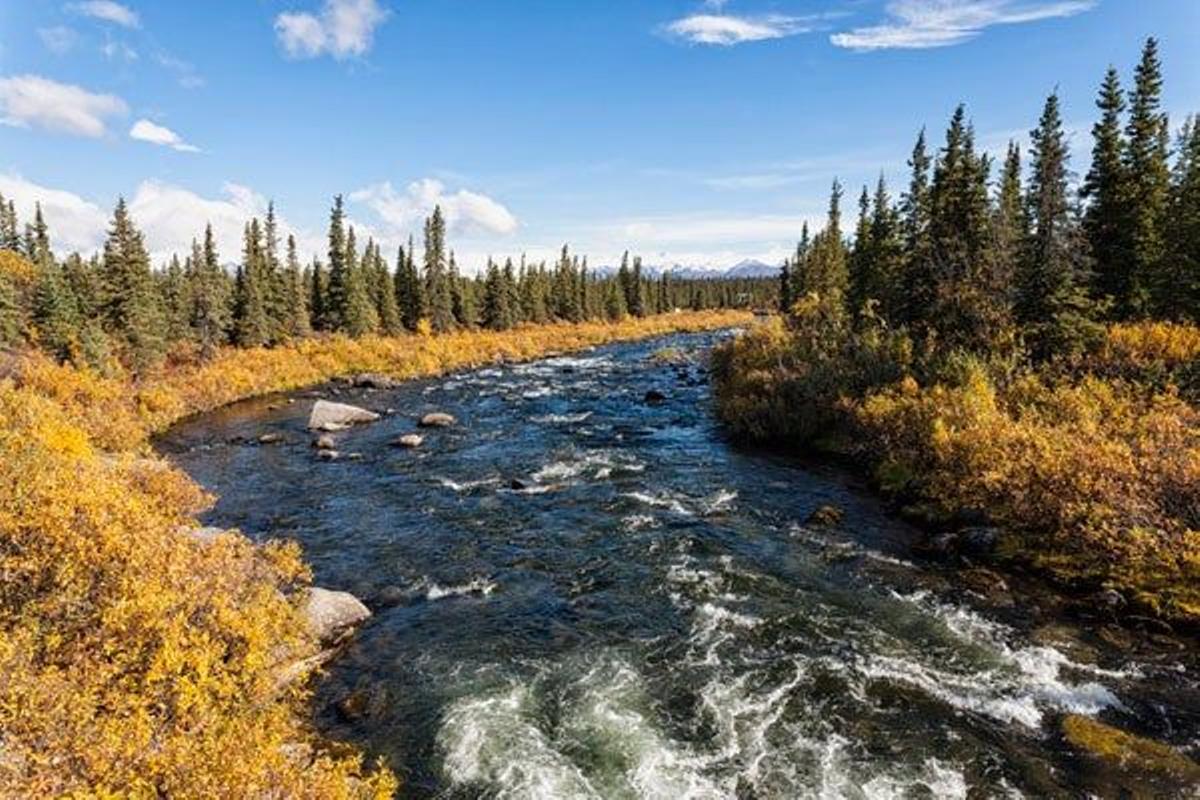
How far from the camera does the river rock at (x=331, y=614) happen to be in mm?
16203

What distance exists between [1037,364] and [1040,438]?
512 inches

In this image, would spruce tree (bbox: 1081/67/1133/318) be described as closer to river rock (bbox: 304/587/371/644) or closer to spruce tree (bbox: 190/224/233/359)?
river rock (bbox: 304/587/371/644)

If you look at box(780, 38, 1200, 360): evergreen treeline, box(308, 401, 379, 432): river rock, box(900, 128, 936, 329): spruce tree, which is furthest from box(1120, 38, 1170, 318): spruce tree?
box(308, 401, 379, 432): river rock

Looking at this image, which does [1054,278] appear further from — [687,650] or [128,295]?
[128,295]

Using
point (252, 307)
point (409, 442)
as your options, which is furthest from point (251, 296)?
point (409, 442)

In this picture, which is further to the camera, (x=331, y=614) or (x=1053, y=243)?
(x=1053, y=243)

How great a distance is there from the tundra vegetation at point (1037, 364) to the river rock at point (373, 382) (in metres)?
26.5

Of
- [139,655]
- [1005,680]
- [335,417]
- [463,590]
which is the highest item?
[139,655]

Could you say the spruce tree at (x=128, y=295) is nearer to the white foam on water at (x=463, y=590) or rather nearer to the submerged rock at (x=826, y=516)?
the white foam on water at (x=463, y=590)

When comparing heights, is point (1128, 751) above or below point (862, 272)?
below

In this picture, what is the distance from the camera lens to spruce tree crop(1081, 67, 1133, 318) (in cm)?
4216

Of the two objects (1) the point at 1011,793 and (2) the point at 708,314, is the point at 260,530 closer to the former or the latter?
(1) the point at 1011,793

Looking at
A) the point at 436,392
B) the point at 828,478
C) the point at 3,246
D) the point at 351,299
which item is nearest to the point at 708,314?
the point at 351,299

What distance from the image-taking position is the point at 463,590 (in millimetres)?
19109
